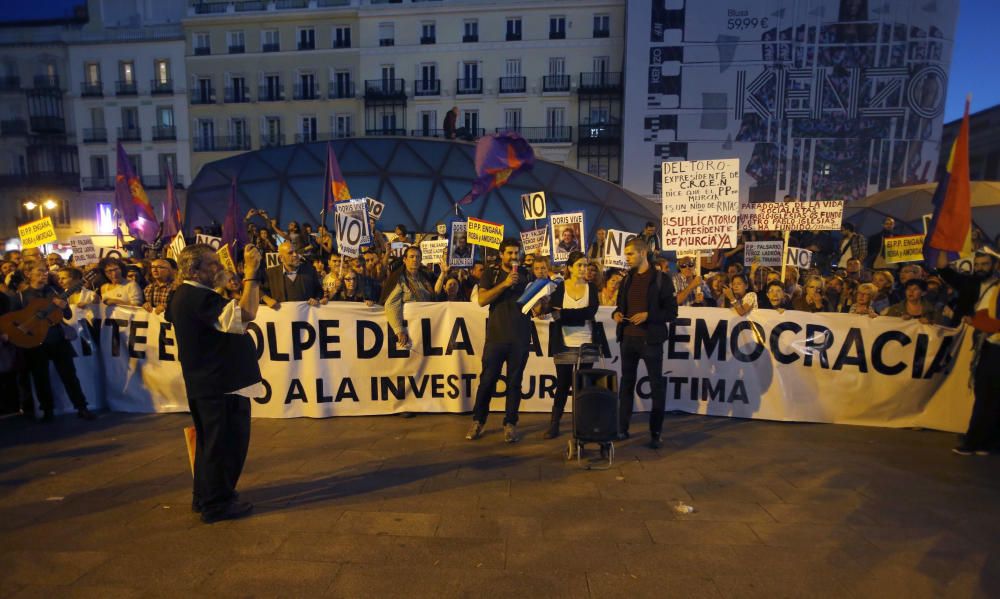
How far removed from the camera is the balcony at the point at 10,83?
4128 centimetres

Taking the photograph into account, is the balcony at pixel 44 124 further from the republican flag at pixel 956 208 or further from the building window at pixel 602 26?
the republican flag at pixel 956 208

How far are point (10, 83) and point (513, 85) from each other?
3604cm

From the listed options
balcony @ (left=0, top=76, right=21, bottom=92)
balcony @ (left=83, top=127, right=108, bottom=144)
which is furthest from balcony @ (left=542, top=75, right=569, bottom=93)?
balcony @ (left=0, top=76, right=21, bottom=92)

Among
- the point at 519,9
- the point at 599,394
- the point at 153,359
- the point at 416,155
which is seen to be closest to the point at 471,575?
the point at 599,394

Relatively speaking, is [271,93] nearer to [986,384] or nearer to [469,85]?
[469,85]

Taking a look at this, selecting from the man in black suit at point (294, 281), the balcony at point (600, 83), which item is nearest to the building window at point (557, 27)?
the balcony at point (600, 83)

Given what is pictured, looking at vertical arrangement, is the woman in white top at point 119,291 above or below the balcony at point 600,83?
below

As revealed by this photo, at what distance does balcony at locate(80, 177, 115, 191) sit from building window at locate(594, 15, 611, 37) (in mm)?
33845

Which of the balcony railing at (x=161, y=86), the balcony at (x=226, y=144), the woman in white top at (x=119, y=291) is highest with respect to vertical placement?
the balcony railing at (x=161, y=86)

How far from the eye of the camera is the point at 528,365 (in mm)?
6672

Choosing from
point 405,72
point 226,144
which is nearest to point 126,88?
point 226,144

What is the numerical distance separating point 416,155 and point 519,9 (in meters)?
20.6

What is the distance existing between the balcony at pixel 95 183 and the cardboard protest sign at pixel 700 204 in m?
44.1

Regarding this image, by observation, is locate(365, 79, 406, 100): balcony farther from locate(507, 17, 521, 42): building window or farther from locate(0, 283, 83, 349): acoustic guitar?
locate(0, 283, 83, 349): acoustic guitar
